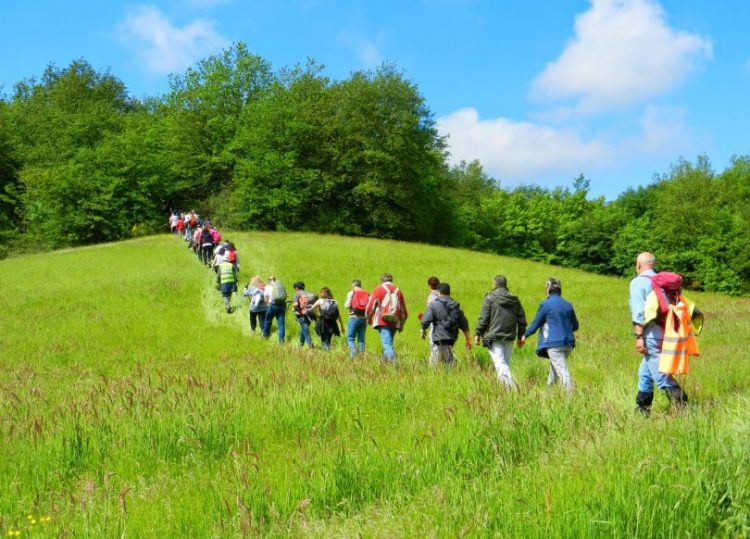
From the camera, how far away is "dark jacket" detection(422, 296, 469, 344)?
1160 centimetres

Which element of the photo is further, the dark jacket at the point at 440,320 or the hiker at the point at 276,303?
the hiker at the point at 276,303

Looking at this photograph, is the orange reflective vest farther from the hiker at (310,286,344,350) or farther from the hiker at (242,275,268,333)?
the hiker at (242,275,268,333)

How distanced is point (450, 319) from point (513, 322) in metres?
1.41

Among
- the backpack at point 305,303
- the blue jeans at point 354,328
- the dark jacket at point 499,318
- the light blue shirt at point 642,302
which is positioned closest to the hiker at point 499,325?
the dark jacket at point 499,318

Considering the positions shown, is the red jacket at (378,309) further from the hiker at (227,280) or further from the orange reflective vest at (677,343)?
the hiker at (227,280)

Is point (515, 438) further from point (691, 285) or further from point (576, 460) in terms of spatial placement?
point (691, 285)

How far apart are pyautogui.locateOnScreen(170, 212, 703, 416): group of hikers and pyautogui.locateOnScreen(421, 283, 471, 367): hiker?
2cm

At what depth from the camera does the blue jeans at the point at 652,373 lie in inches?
287

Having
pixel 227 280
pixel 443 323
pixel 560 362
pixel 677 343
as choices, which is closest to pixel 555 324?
pixel 560 362

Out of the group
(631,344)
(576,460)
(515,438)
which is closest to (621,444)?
(576,460)

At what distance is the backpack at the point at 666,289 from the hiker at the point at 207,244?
2935cm

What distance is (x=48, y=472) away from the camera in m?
5.51

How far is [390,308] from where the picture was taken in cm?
1359

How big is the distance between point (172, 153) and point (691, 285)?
64943mm
